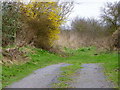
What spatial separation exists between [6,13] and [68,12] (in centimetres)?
1733

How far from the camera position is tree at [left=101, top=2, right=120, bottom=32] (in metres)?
32.6

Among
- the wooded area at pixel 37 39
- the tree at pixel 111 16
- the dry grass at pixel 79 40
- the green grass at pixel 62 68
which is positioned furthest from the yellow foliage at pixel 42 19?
the tree at pixel 111 16

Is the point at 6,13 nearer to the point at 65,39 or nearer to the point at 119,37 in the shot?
the point at 119,37

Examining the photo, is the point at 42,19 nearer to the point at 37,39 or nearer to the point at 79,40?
the point at 37,39

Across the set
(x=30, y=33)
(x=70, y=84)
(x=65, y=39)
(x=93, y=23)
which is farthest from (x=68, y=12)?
(x=70, y=84)

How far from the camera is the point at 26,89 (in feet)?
20.5

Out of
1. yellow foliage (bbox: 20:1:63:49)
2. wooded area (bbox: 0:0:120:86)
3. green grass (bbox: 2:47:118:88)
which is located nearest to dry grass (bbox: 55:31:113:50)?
wooded area (bbox: 0:0:120:86)

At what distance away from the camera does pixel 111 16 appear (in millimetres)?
33812

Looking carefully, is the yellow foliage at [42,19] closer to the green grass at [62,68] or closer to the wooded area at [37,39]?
the wooded area at [37,39]

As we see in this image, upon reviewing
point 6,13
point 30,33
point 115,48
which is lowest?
point 115,48

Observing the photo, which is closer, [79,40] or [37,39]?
[37,39]

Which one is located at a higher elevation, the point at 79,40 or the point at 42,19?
the point at 42,19

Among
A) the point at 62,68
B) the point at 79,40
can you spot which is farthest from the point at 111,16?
the point at 62,68

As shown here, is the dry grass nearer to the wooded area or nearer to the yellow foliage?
the wooded area
